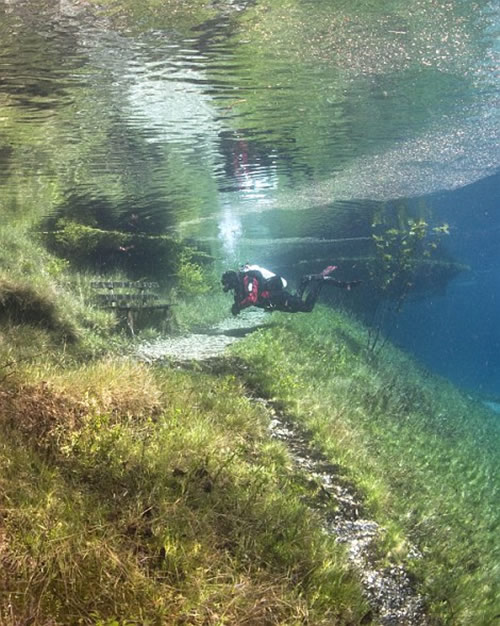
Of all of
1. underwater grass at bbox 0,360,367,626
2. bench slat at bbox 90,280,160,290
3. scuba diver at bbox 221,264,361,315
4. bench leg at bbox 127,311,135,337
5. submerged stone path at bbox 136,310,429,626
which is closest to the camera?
underwater grass at bbox 0,360,367,626

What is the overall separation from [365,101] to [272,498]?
10.3 m

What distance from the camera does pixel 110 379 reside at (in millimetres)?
5141

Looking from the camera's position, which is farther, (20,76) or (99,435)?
(20,76)

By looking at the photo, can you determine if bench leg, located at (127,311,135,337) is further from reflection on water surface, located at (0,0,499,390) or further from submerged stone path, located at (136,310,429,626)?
submerged stone path, located at (136,310,429,626)

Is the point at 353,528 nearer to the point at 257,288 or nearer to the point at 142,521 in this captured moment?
the point at 142,521

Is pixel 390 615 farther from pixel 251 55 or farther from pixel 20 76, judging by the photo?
pixel 20 76

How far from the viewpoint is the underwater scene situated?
3.17 meters

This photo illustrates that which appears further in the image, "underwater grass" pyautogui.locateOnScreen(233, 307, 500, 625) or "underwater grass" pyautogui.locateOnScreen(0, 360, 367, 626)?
"underwater grass" pyautogui.locateOnScreen(233, 307, 500, 625)

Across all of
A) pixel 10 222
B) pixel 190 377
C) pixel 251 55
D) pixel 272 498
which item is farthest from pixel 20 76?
pixel 10 222

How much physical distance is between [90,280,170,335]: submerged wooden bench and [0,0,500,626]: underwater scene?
0.33 feet

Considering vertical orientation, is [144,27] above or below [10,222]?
above

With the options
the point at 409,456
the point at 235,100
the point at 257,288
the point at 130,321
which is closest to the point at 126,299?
the point at 130,321

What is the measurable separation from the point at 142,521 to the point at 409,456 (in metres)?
5.48

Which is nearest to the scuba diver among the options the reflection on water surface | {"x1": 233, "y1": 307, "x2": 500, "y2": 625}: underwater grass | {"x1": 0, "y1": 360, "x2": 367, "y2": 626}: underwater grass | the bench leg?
{"x1": 233, "y1": 307, "x2": 500, "y2": 625}: underwater grass
